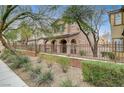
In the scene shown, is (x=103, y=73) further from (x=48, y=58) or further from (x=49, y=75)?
(x=48, y=58)

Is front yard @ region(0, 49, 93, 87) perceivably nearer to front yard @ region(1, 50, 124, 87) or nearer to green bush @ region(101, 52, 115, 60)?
front yard @ region(1, 50, 124, 87)

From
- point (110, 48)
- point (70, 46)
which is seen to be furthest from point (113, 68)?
point (70, 46)

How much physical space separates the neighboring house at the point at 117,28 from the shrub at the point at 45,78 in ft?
5.24

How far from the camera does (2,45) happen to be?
599 centimetres

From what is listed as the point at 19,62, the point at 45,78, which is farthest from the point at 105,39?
the point at 19,62

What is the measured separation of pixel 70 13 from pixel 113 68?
5.18ft

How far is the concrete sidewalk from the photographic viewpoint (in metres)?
5.33

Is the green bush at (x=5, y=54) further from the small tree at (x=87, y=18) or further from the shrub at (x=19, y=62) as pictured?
the small tree at (x=87, y=18)

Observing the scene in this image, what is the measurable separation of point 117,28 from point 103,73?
1085mm

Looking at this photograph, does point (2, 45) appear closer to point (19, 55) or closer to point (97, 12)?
point (19, 55)

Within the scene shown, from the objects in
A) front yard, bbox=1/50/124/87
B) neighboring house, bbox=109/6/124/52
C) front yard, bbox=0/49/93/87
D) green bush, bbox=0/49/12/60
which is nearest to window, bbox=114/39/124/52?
neighboring house, bbox=109/6/124/52

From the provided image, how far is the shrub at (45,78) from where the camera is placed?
211 inches

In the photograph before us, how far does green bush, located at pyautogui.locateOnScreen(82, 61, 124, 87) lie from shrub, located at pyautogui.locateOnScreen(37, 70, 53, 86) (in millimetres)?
772

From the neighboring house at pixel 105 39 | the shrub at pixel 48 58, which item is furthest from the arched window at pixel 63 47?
the neighboring house at pixel 105 39
